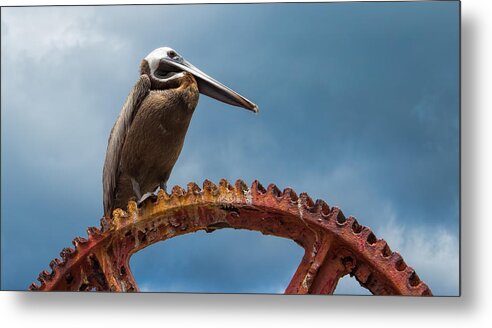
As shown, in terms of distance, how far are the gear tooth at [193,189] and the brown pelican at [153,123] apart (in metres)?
0.28

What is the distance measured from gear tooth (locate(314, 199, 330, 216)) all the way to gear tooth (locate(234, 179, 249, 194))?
30 cm

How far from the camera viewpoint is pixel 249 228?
14.7ft

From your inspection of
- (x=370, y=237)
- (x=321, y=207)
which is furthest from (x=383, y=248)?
(x=321, y=207)

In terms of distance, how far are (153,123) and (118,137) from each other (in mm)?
202

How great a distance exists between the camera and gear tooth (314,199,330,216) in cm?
434

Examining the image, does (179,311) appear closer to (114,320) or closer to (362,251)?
(114,320)

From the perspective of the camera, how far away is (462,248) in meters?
4.43

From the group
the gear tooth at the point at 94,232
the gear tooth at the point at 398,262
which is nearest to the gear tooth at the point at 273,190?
the gear tooth at the point at 398,262

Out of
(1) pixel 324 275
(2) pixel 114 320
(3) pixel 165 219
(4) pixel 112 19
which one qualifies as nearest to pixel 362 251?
(1) pixel 324 275

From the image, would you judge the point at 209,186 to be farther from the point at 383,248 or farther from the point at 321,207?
the point at 383,248

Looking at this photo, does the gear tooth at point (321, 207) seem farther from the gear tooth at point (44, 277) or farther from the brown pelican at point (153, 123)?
the gear tooth at point (44, 277)

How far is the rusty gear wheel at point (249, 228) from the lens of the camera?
4305 millimetres

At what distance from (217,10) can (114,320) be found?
1.42 meters

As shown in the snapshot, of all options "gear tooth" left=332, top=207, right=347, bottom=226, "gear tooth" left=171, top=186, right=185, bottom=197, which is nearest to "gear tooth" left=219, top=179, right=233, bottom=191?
"gear tooth" left=171, top=186, right=185, bottom=197
